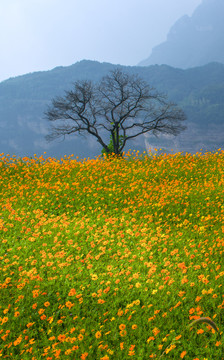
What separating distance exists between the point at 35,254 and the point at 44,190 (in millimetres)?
4665

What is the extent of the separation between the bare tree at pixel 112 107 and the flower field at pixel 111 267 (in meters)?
23.6

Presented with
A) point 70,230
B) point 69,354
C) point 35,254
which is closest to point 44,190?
point 70,230

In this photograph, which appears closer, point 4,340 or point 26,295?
point 4,340

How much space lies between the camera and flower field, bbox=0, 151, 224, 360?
4.49 metres

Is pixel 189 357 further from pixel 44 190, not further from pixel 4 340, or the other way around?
pixel 44 190

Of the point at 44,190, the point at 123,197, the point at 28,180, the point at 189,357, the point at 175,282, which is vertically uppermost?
the point at 28,180

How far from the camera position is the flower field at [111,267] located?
14.7 feet

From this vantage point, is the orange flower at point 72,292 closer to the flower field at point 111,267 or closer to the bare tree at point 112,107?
the flower field at point 111,267

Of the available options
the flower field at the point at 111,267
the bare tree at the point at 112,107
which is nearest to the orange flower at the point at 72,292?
the flower field at the point at 111,267

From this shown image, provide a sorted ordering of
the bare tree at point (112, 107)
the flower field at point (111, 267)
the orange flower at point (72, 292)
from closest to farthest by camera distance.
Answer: the flower field at point (111, 267) → the orange flower at point (72, 292) → the bare tree at point (112, 107)

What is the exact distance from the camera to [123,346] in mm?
4387

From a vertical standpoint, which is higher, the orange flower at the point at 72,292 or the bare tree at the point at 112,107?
the bare tree at the point at 112,107

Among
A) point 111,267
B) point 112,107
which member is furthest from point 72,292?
point 112,107

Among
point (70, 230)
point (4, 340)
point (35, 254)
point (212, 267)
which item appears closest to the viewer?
point (4, 340)
